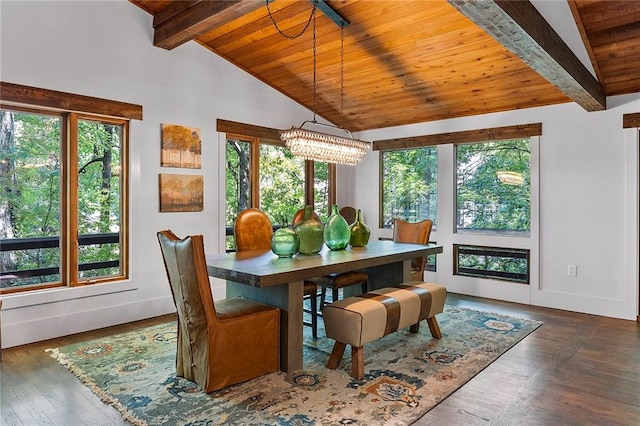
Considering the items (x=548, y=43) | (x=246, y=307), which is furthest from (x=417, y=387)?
(x=548, y=43)

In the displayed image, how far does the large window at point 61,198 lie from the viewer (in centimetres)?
353

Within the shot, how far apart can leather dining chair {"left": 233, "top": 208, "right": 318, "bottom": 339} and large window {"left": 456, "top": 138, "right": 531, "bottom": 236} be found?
2648 millimetres

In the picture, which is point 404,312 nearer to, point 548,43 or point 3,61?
point 548,43

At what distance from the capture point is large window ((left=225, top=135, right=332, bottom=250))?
507cm

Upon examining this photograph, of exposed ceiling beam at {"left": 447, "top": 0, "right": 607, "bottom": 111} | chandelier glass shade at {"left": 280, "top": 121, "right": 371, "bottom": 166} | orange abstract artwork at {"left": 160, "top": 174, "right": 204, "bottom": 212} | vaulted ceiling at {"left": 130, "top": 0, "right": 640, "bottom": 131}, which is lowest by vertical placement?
orange abstract artwork at {"left": 160, "top": 174, "right": 204, "bottom": 212}

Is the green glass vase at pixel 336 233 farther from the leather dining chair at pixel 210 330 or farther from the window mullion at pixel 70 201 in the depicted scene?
the window mullion at pixel 70 201

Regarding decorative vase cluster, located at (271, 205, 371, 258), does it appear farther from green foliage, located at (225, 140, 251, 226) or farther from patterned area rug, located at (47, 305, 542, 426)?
green foliage, located at (225, 140, 251, 226)

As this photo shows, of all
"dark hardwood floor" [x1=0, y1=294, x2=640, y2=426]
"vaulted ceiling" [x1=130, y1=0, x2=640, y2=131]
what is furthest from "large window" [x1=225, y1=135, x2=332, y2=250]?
Result: "dark hardwood floor" [x1=0, y1=294, x2=640, y2=426]

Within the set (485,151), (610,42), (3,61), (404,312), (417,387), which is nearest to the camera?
(417,387)

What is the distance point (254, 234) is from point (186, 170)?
4.23 ft

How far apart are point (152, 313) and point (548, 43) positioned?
4.17 m

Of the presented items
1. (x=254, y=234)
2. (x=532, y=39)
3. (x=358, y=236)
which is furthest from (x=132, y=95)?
(x=532, y=39)

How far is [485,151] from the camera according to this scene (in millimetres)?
5285

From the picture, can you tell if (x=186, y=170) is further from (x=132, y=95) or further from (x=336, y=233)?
(x=336, y=233)
